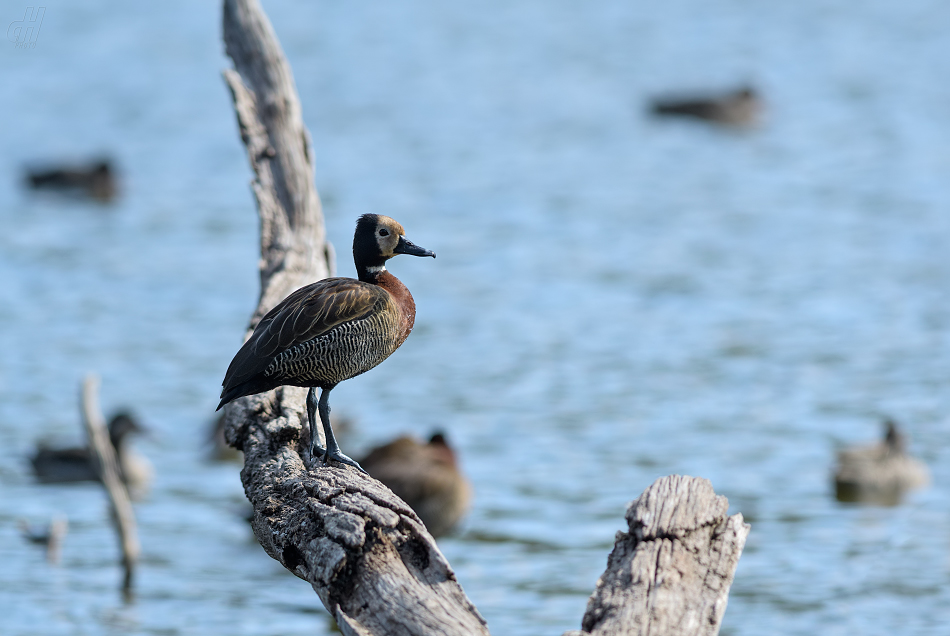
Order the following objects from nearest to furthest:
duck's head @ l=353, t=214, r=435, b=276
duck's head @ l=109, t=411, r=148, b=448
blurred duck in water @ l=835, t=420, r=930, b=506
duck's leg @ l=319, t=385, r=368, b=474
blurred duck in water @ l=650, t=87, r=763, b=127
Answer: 1. duck's leg @ l=319, t=385, r=368, b=474
2. duck's head @ l=353, t=214, r=435, b=276
3. blurred duck in water @ l=835, t=420, r=930, b=506
4. duck's head @ l=109, t=411, r=148, b=448
5. blurred duck in water @ l=650, t=87, r=763, b=127

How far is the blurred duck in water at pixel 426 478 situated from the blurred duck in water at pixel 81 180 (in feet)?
45.7

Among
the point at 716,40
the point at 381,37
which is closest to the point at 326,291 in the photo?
the point at 381,37

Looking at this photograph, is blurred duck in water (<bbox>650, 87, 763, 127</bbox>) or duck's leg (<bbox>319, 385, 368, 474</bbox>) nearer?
duck's leg (<bbox>319, 385, 368, 474</bbox>)

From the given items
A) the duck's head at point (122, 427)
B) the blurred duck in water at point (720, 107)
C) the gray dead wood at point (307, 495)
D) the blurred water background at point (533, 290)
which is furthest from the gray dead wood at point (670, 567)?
the blurred duck in water at point (720, 107)

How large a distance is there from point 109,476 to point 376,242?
5.59 metres

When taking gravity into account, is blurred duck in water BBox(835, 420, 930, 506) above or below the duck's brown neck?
above

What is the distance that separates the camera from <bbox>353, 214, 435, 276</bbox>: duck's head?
17.5 feet

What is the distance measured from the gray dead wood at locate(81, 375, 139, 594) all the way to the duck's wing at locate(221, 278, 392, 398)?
534 cm

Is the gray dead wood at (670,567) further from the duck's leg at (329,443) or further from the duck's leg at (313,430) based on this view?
the duck's leg at (313,430)

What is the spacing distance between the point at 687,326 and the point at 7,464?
840 cm

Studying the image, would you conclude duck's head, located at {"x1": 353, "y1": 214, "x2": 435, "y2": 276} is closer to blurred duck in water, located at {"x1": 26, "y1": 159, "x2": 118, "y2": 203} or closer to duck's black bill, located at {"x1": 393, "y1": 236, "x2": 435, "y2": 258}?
duck's black bill, located at {"x1": 393, "y1": 236, "x2": 435, "y2": 258}

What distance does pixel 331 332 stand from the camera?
5.00 m

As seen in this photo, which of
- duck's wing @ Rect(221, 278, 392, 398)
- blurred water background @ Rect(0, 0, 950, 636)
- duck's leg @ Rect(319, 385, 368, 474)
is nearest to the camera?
duck's wing @ Rect(221, 278, 392, 398)

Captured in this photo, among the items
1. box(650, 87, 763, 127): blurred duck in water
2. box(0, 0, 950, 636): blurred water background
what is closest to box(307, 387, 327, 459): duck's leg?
box(0, 0, 950, 636): blurred water background
